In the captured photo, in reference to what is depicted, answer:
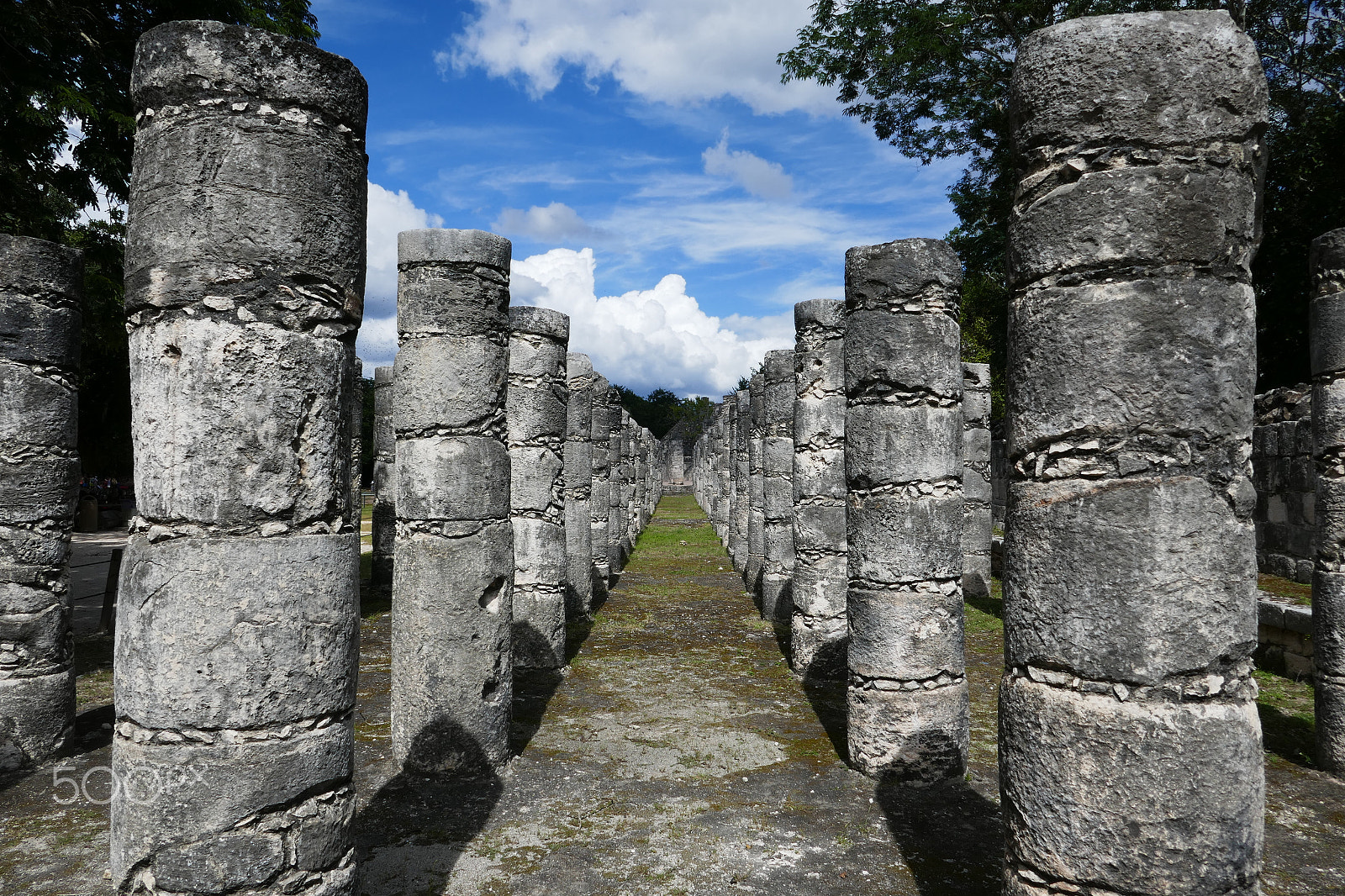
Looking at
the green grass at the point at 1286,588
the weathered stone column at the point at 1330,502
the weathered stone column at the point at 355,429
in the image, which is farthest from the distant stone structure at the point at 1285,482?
the weathered stone column at the point at 355,429

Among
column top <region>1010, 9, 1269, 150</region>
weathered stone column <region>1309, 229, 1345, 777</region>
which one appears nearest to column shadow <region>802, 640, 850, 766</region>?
weathered stone column <region>1309, 229, 1345, 777</region>

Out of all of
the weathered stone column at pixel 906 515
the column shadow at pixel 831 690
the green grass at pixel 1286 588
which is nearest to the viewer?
the weathered stone column at pixel 906 515

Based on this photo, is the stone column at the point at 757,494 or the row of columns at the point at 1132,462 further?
the stone column at the point at 757,494

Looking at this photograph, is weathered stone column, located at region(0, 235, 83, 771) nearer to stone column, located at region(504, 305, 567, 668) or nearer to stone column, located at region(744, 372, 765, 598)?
stone column, located at region(504, 305, 567, 668)

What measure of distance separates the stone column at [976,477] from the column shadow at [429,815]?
935 cm

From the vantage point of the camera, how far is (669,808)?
564 cm

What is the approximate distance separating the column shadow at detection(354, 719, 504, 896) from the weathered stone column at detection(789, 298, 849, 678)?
3981 millimetres

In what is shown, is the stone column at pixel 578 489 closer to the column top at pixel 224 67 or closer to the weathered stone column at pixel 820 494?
the weathered stone column at pixel 820 494

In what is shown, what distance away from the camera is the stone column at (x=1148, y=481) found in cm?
301

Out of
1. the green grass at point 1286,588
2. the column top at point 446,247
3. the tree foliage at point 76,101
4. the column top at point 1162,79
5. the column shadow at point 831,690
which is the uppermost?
the tree foliage at point 76,101

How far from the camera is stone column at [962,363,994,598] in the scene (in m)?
13.6

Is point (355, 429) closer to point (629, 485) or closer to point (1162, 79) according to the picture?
point (629, 485)

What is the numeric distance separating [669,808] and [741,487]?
1241 centimetres

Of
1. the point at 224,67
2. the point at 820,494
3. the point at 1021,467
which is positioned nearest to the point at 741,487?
the point at 820,494
